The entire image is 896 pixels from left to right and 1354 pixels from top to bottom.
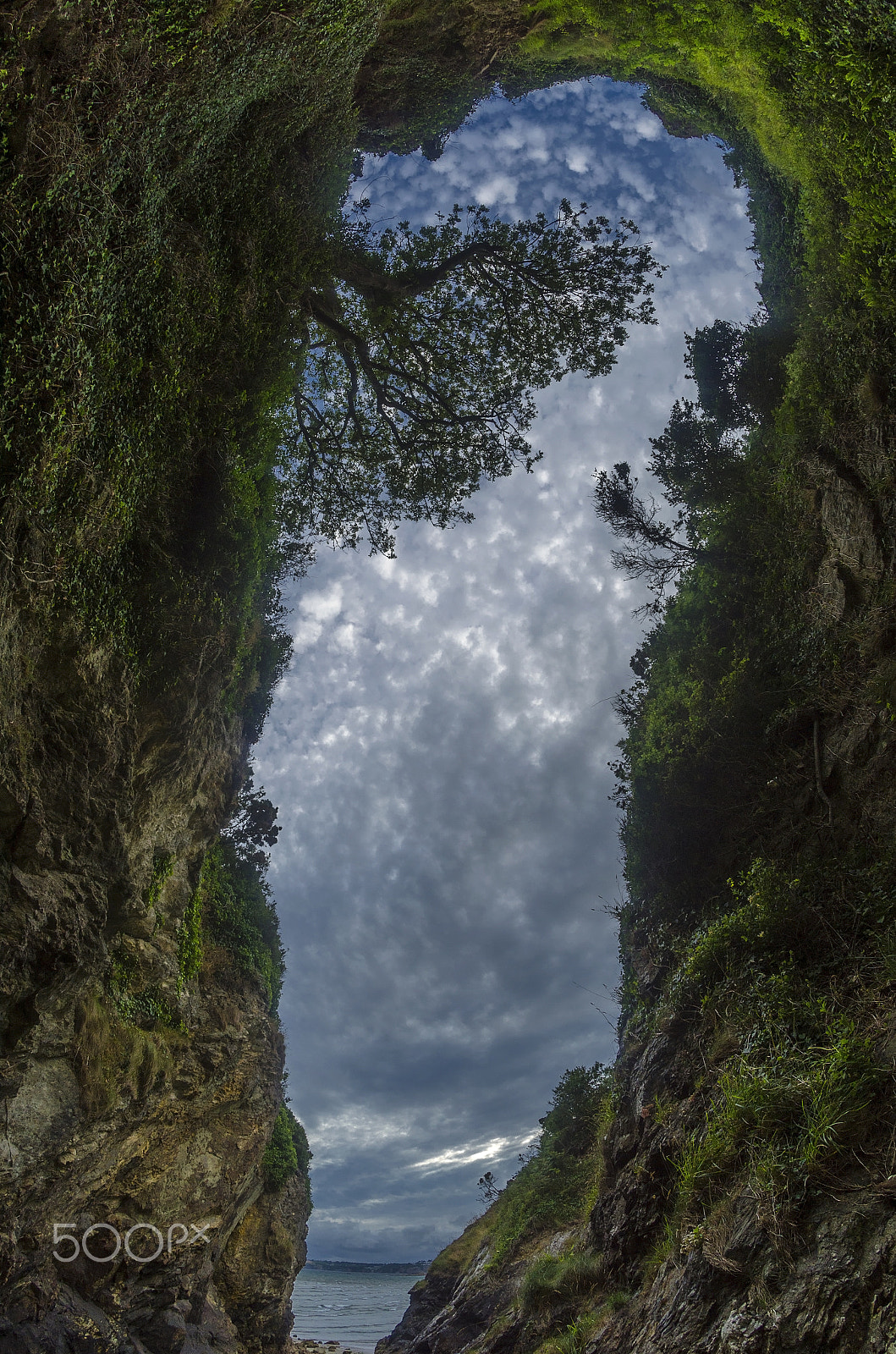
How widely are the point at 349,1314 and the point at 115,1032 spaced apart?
180 feet

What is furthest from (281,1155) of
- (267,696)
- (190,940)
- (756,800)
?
(756,800)

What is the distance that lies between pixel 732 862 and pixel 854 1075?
567 centimetres

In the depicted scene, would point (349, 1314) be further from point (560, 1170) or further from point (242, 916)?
point (242, 916)

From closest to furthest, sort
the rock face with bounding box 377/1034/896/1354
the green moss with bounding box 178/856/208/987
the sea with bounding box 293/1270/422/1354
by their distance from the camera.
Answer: the rock face with bounding box 377/1034/896/1354, the green moss with bounding box 178/856/208/987, the sea with bounding box 293/1270/422/1354

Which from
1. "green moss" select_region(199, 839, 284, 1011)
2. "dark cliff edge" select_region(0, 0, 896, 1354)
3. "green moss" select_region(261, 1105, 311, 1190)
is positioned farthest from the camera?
"green moss" select_region(261, 1105, 311, 1190)

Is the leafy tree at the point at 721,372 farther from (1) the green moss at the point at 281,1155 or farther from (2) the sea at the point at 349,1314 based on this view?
(2) the sea at the point at 349,1314

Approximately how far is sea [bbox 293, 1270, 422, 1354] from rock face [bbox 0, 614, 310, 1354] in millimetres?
22213

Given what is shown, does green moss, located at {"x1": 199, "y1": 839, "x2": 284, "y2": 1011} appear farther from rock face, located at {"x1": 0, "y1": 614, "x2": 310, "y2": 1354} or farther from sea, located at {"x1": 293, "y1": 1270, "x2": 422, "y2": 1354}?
sea, located at {"x1": 293, "y1": 1270, "x2": 422, "y2": 1354}

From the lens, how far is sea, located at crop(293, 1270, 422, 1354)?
3225 centimetres

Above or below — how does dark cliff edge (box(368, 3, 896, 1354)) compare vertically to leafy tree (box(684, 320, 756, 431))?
below

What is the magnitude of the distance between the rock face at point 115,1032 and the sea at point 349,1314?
2221cm

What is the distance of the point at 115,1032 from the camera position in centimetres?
1020

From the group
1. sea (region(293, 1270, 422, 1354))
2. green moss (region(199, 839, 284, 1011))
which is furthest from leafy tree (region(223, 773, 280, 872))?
sea (region(293, 1270, 422, 1354))

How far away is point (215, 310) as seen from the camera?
957 centimetres
